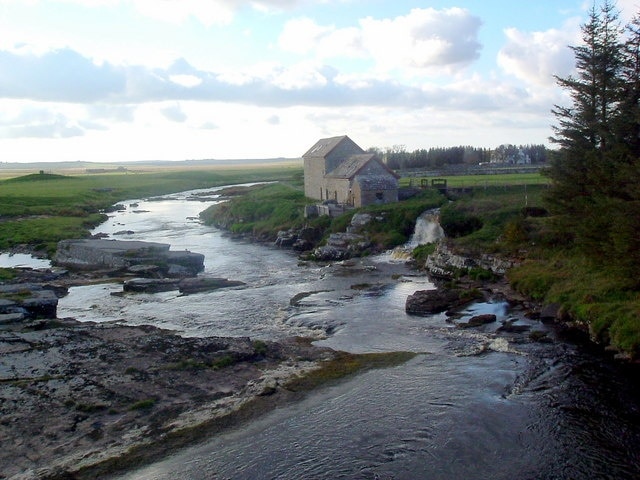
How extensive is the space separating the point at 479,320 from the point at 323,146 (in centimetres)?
5048

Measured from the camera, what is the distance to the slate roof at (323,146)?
72981 millimetres

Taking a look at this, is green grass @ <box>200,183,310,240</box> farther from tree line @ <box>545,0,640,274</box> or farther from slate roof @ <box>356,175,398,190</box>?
tree line @ <box>545,0,640,274</box>

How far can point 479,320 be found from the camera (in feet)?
96.3

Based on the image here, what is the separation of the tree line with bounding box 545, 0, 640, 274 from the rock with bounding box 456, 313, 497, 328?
20.0 ft

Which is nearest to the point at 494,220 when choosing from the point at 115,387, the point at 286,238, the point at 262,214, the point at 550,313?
the point at 550,313

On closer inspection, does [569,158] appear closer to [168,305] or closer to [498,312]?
[498,312]

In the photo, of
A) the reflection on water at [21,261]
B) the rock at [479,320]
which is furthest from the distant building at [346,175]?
A: the rock at [479,320]

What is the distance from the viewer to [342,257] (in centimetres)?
5128

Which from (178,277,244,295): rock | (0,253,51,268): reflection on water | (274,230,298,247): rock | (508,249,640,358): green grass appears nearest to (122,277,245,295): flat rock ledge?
(178,277,244,295): rock

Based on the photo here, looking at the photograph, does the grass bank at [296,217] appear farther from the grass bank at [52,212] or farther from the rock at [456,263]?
the grass bank at [52,212]

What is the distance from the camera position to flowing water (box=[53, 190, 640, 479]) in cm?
1628

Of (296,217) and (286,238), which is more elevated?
(296,217)

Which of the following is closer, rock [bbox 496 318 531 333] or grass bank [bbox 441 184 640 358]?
grass bank [bbox 441 184 640 358]

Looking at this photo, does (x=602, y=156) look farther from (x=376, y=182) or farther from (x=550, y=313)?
(x=376, y=182)
